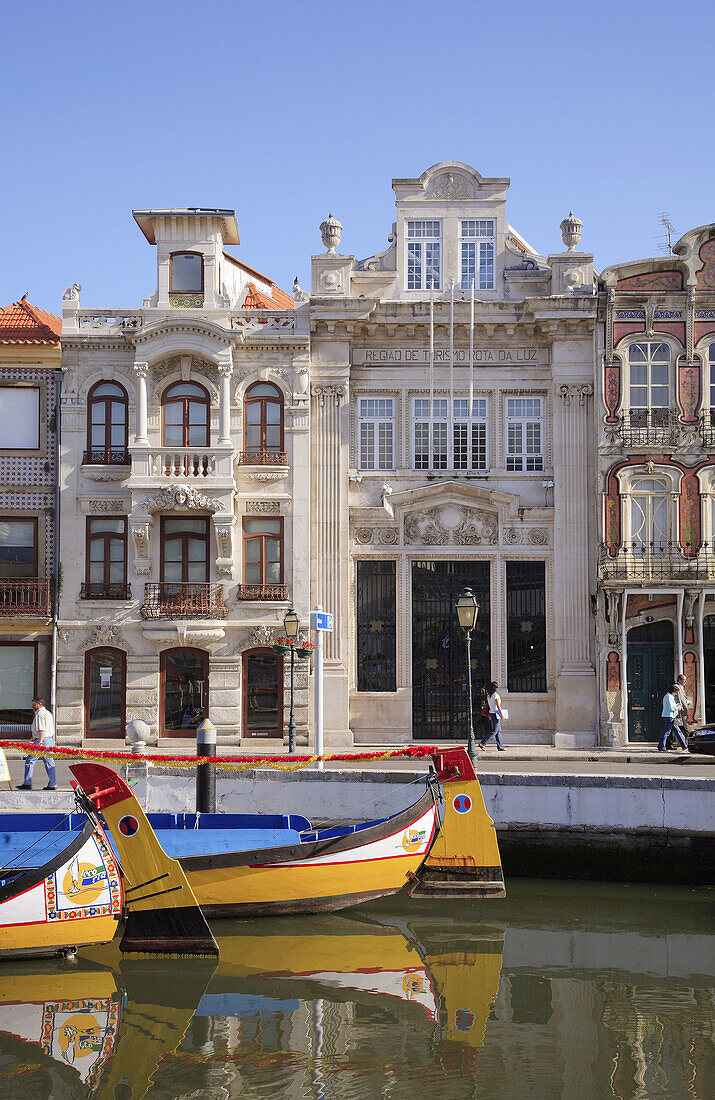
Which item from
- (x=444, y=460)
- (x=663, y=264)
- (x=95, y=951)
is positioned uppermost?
(x=663, y=264)

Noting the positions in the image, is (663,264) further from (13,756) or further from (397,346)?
(13,756)

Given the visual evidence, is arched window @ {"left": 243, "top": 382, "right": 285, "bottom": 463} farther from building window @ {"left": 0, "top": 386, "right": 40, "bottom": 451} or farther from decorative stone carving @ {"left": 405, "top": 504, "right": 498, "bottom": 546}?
building window @ {"left": 0, "top": 386, "right": 40, "bottom": 451}

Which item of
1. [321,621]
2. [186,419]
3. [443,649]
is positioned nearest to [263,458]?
[186,419]

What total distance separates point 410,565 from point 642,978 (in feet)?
60.1

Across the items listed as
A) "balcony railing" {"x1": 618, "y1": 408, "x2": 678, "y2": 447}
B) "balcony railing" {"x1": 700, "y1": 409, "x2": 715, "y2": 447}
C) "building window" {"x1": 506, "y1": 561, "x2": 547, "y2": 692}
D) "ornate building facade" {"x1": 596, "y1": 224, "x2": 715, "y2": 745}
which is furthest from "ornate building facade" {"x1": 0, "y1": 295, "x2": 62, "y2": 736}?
"balcony railing" {"x1": 700, "y1": 409, "x2": 715, "y2": 447}

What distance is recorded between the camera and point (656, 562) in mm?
31188

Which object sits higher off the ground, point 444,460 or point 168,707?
point 444,460

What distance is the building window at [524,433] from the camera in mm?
32594

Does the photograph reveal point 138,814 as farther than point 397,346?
No

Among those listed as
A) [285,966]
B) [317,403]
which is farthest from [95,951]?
[317,403]

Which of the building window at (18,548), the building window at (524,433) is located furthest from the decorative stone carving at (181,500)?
the building window at (524,433)

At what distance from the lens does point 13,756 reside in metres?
29.3

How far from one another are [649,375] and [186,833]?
20.6 meters

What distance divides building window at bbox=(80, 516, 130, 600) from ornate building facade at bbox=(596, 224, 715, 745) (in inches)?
527
